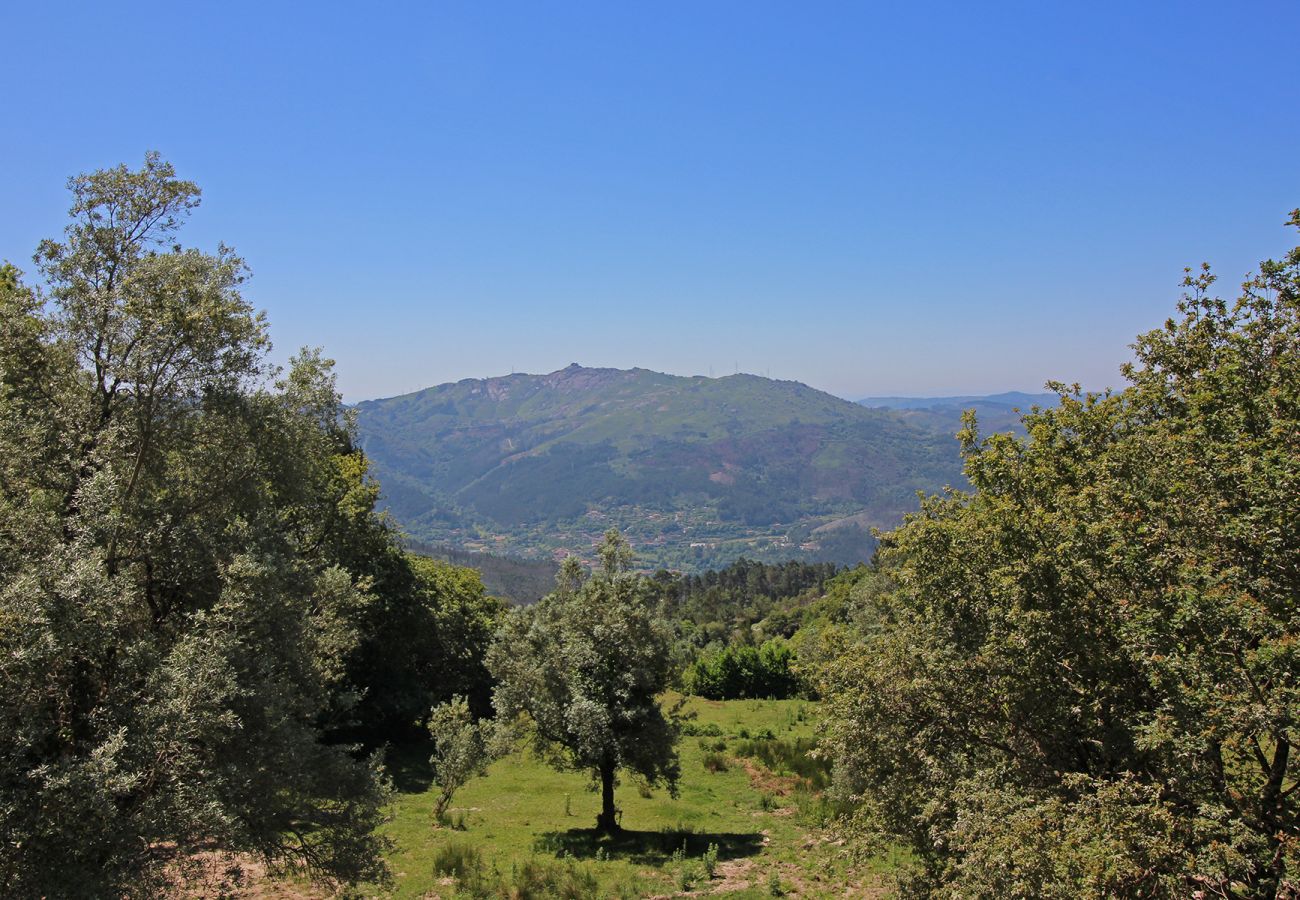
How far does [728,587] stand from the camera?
198 meters

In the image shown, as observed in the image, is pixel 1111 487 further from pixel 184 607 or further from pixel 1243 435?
pixel 184 607

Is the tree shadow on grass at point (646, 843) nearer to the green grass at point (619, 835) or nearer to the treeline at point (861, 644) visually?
the green grass at point (619, 835)

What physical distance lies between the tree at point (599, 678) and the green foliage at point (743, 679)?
3561 centimetres

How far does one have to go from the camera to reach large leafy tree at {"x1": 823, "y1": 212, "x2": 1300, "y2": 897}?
9195mm

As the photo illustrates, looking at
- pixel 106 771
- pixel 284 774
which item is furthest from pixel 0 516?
pixel 284 774

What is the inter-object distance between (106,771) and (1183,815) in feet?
46.7

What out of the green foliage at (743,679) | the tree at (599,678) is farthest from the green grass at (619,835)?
the green foliage at (743,679)

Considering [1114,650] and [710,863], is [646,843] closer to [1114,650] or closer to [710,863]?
[710,863]

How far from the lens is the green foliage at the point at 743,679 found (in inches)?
2389

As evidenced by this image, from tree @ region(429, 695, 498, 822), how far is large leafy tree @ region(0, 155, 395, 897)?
8.97 m

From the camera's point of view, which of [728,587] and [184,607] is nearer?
[184,607]

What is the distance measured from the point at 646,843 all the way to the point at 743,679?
3797 centimetres

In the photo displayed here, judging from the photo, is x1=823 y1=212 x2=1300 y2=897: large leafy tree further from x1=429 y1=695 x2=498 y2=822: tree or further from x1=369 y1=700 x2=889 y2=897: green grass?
x1=429 y1=695 x2=498 y2=822: tree

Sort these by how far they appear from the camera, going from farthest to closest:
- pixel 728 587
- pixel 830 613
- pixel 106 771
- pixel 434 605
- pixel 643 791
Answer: pixel 728 587 → pixel 830 613 → pixel 434 605 → pixel 643 791 → pixel 106 771
